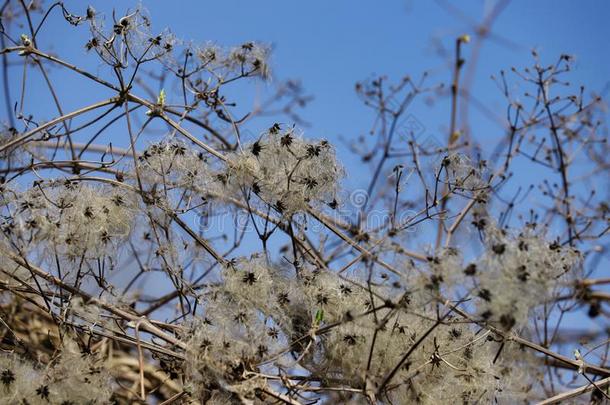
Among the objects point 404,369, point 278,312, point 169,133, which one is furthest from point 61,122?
point 404,369

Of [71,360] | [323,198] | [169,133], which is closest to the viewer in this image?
[71,360]

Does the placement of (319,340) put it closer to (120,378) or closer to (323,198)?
(323,198)

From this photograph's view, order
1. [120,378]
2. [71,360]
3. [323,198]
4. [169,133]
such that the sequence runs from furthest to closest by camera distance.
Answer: [120,378], [169,133], [323,198], [71,360]

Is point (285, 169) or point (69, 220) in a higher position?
point (285, 169)

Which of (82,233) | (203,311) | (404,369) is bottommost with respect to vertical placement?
(404,369)

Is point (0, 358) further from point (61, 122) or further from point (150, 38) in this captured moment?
point (150, 38)

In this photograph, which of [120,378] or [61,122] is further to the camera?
[120,378]

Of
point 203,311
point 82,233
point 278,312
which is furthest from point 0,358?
point 278,312

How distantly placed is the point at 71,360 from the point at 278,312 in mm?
759

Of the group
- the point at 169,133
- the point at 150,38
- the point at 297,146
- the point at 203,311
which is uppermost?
the point at 150,38

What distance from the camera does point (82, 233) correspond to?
9.84ft

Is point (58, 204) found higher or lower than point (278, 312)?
higher

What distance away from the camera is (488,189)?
336cm

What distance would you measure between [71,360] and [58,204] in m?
0.59
